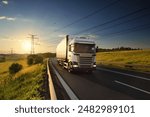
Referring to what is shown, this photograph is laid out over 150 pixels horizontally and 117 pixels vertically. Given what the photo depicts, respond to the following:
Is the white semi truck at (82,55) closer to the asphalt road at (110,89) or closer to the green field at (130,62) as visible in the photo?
the asphalt road at (110,89)

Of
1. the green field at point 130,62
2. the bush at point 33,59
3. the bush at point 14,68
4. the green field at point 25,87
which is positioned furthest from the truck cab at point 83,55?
the bush at point 33,59

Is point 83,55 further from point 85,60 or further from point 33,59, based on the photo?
point 33,59

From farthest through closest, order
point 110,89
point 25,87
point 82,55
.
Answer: point 25,87
point 82,55
point 110,89

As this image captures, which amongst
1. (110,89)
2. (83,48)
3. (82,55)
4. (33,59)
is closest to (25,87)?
(82,55)

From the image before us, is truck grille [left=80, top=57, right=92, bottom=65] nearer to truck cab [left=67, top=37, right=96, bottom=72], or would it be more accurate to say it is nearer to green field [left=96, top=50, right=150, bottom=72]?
truck cab [left=67, top=37, right=96, bottom=72]

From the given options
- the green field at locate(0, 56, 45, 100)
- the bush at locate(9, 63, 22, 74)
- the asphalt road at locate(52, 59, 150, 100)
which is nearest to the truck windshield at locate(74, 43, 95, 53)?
the green field at locate(0, 56, 45, 100)

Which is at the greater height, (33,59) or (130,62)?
(130,62)

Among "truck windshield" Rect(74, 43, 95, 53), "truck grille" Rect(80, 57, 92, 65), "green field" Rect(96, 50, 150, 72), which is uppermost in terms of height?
"truck windshield" Rect(74, 43, 95, 53)

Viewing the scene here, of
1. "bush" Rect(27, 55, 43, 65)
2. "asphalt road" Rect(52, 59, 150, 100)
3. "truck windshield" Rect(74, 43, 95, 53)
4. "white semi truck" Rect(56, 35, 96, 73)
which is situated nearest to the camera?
"asphalt road" Rect(52, 59, 150, 100)

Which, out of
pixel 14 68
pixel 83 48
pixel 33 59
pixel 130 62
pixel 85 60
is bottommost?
pixel 14 68

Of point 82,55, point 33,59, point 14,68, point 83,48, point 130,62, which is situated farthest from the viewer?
point 33,59

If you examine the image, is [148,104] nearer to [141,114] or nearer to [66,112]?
[141,114]

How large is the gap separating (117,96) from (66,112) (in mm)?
3731

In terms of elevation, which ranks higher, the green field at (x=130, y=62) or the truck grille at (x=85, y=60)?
the truck grille at (x=85, y=60)
